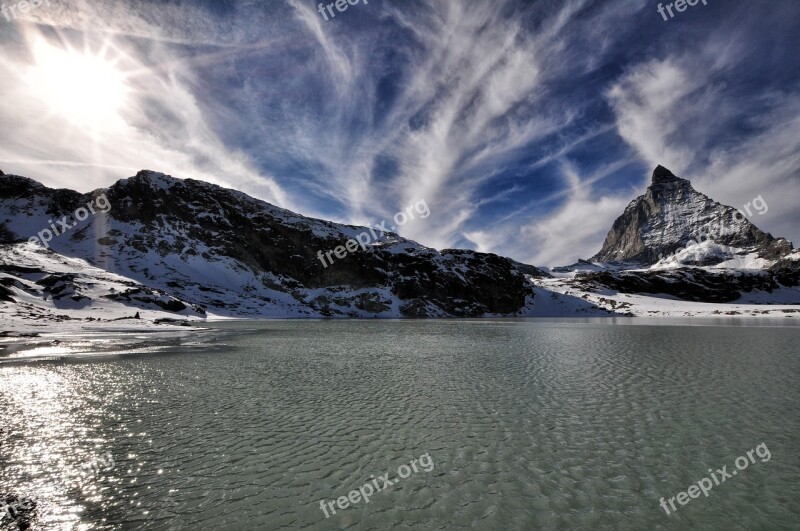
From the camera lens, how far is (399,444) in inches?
563

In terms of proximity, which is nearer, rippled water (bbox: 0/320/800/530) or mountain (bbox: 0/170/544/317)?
rippled water (bbox: 0/320/800/530)

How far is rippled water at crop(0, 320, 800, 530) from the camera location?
958 cm

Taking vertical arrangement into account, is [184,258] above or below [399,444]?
above

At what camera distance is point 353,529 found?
8875 millimetres

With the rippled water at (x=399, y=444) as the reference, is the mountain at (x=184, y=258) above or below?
above

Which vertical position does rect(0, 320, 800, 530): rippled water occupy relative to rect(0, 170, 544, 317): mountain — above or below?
below

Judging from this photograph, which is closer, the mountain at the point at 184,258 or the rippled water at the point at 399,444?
the rippled water at the point at 399,444

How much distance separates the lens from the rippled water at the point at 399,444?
958cm

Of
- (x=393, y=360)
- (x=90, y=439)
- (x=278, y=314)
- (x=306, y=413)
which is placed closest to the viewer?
(x=90, y=439)

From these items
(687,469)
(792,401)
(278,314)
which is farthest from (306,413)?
(278,314)

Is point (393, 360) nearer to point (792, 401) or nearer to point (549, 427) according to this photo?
point (549, 427)

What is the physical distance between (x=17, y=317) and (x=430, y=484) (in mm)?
77949

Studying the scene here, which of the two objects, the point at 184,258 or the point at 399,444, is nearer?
the point at 399,444

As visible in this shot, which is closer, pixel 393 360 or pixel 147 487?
pixel 147 487
